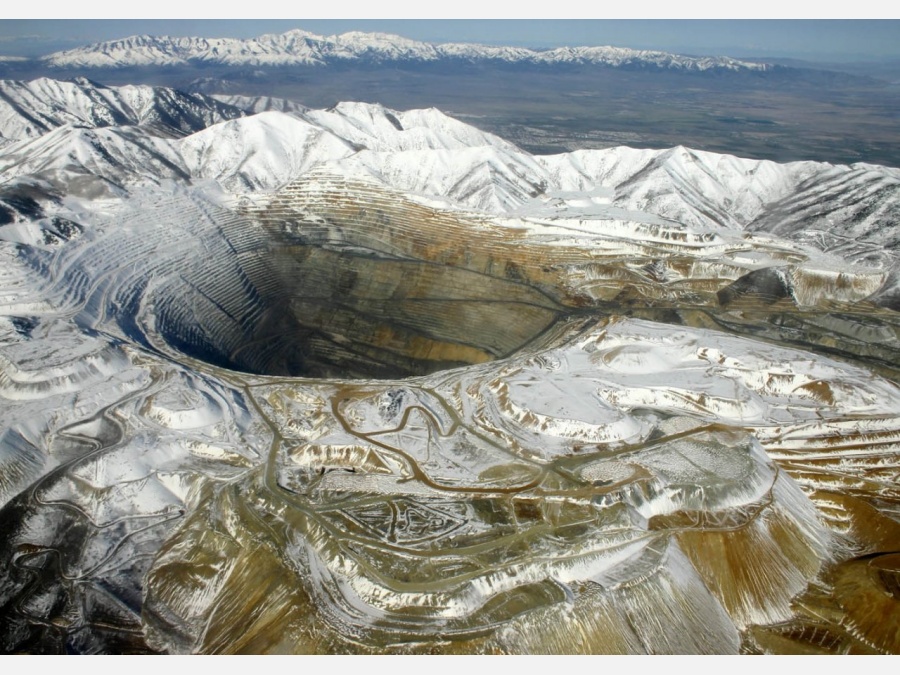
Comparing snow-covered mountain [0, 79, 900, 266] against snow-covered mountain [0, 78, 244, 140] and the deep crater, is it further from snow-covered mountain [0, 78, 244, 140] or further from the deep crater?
snow-covered mountain [0, 78, 244, 140]

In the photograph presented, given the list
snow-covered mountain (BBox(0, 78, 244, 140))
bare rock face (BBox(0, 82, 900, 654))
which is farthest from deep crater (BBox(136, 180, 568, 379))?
snow-covered mountain (BBox(0, 78, 244, 140))

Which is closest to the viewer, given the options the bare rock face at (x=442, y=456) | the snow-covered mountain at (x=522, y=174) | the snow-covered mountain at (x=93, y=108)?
the bare rock face at (x=442, y=456)

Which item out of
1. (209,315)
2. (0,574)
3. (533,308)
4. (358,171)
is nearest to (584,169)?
(358,171)

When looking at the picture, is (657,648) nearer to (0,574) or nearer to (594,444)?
(594,444)

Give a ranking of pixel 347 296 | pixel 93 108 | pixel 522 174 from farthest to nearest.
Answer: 1. pixel 93 108
2. pixel 522 174
3. pixel 347 296

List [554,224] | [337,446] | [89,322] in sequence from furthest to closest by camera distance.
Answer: [554,224], [89,322], [337,446]

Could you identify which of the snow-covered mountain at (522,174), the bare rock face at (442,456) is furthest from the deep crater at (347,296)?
the snow-covered mountain at (522,174)

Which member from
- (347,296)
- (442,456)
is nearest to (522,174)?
(347,296)

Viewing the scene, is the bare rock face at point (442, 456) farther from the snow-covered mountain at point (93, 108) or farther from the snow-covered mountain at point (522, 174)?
the snow-covered mountain at point (93, 108)

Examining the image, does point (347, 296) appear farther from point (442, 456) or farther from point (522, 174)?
point (522, 174)
